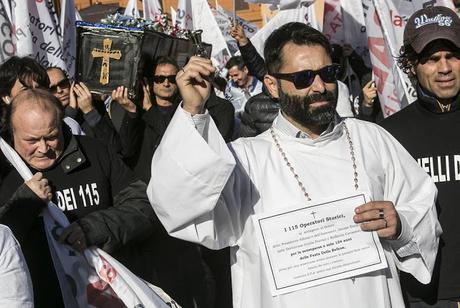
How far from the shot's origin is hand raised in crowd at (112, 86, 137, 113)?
617cm

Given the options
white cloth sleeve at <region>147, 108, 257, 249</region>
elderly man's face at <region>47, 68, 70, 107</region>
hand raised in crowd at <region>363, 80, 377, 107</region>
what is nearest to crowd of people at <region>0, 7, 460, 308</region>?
white cloth sleeve at <region>147, 108, 257, 249</region>

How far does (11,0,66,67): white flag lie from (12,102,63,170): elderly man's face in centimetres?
274

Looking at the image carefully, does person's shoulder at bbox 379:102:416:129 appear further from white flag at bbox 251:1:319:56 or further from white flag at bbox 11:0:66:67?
white flag at bbox 251:1:319:56

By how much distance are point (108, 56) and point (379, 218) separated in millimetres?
3243

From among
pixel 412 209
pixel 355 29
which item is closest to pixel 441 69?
pixel 412 209

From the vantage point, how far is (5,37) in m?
7.02

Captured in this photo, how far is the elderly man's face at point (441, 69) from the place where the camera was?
4250 millimetres

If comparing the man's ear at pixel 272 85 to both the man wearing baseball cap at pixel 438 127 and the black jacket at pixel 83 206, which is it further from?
the black jacket at pixel 83 206

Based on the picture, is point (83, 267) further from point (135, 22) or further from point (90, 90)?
point (135, 22)

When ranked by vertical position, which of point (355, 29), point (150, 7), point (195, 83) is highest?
point (195, 83)

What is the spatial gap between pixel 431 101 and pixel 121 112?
2.63 m

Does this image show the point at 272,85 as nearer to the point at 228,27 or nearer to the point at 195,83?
the point at 195,83

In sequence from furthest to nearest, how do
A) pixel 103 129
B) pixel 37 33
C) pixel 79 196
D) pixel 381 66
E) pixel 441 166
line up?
1. pixel 37 33
2. pixel 381 66
3. pixel 103 129
4. pixel 79 196
5. pixel 441 166

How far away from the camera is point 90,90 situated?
6.24 metres
